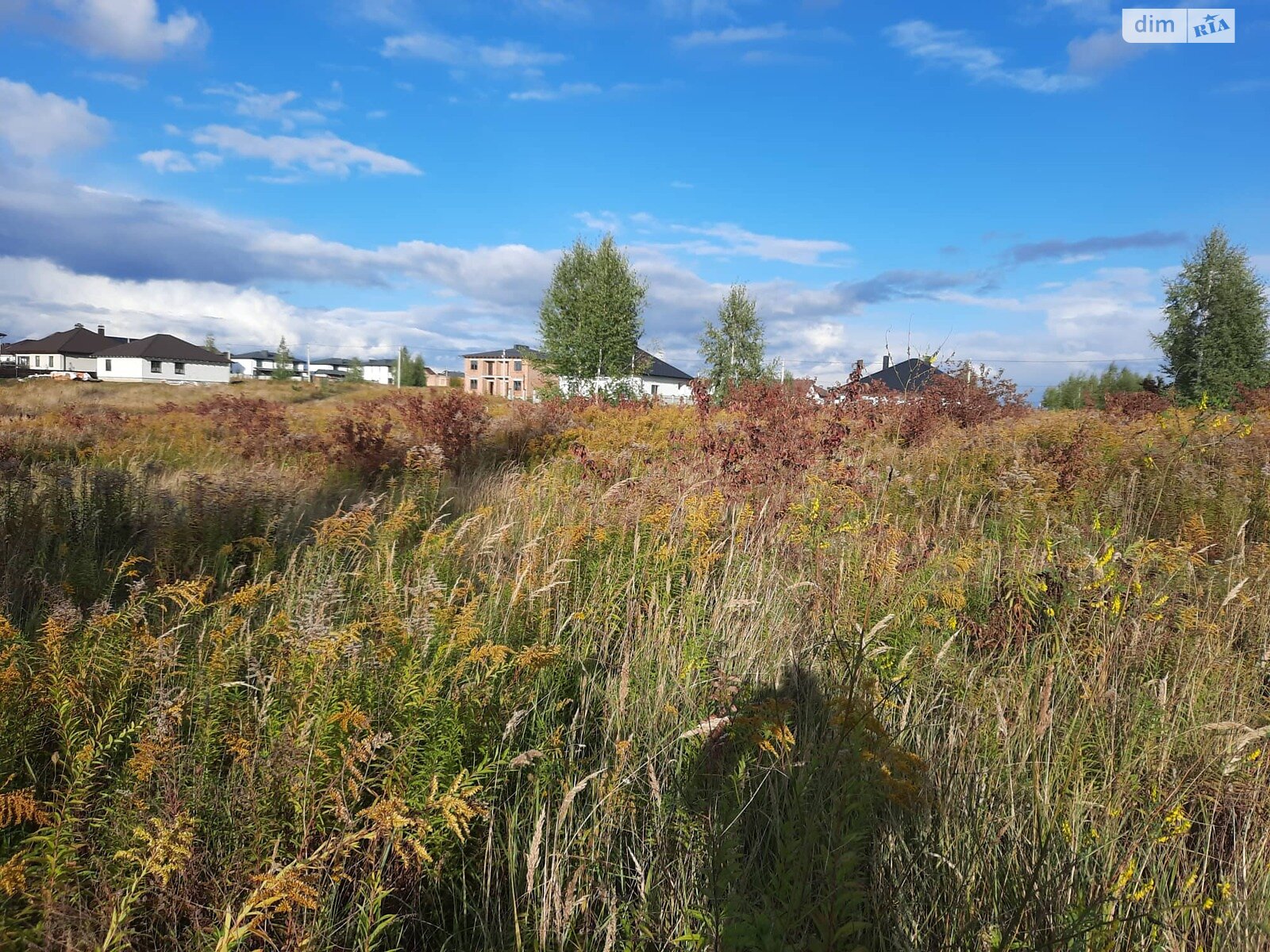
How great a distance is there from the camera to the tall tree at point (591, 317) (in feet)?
127

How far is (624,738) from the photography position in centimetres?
234

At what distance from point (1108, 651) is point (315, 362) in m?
154

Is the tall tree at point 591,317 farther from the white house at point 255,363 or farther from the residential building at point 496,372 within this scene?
the white house at point 255,363

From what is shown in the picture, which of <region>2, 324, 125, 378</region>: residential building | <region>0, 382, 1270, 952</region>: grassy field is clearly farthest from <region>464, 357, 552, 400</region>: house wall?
<region>0, 382, 1270, 952</region>: grassy field

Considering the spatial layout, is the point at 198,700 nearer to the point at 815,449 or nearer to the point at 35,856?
the point at 35,856

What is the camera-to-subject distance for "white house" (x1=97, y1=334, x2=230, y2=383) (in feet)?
237

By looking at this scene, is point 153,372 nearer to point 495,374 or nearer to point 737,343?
point 495,374

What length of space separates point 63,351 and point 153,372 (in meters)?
12.7

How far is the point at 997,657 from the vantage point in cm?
307

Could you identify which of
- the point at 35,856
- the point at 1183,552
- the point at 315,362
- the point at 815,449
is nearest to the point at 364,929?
the point at 35,856

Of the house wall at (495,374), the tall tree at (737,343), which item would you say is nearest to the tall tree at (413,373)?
the house wall at (495,374)

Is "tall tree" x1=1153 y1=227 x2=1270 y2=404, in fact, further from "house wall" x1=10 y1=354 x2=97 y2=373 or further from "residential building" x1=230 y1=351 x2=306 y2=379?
"residential building" x1=230 y1=351 x2=306 y2=379

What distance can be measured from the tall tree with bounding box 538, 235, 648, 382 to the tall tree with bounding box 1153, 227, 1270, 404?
28650 mm

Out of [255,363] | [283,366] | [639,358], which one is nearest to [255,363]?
[255,363]
